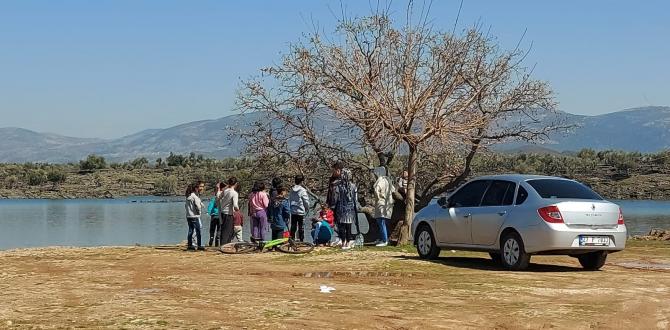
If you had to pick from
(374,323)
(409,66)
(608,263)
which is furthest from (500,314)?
(409,66)

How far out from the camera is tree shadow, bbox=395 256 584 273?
48.1 ft

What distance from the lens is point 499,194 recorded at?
1483 centimetres

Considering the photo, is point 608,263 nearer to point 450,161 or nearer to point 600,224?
point 600,224

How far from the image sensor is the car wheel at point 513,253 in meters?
14.0

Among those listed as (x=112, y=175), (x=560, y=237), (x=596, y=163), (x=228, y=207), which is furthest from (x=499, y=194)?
(x=112, y=175)

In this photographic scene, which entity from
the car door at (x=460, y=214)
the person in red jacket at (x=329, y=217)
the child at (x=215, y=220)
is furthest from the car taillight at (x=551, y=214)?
the child at (x=215, y=220)

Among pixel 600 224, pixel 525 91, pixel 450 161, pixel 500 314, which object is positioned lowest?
pixel 500 314

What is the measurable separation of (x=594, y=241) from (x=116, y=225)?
3979cm

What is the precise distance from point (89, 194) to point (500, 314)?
82610 millimetres

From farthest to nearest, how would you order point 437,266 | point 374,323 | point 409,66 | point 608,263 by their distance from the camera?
1. point 409,66
2. point 608,263
3. point 437,266
4. point 374,323

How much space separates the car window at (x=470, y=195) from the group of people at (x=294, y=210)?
12.2ft

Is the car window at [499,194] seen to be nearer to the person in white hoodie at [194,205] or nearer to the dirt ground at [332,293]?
the dirt ground at [332,293]

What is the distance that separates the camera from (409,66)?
21.4 m

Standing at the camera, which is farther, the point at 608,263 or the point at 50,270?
the point at 608,263
